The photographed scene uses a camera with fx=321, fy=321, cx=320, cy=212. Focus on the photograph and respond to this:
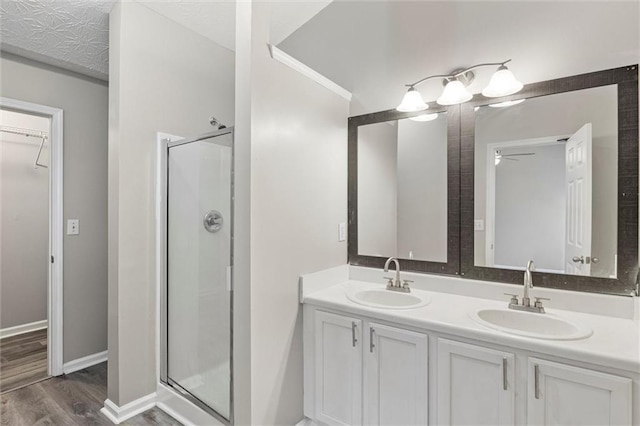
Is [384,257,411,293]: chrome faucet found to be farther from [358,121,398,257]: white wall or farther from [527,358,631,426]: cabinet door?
[527,358,631,426]: cabinet door

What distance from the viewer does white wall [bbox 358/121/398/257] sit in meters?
2.20

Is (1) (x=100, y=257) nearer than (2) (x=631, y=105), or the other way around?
(2) (x=631, y=105)

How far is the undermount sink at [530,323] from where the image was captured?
4.42ft

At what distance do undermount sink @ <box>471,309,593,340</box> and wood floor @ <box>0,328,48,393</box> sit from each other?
126 inches

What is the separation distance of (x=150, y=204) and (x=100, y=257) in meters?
1.09

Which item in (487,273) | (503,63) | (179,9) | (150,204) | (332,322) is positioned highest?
(179,9)

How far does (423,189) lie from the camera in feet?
6.82

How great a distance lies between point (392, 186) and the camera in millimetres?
2211

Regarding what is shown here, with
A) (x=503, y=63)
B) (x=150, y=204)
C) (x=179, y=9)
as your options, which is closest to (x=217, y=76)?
(x=179, y=9)

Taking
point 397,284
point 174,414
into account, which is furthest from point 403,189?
point 174,414

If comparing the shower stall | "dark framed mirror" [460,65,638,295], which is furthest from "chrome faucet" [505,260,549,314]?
the shower stall

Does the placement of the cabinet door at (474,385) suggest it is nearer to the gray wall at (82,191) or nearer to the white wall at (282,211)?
the white wall at (282,211)

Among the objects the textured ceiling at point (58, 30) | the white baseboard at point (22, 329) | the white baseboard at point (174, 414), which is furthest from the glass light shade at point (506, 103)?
the white baseboard at point (22, 329)

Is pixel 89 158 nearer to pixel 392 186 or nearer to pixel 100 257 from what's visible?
pixel 100 257
